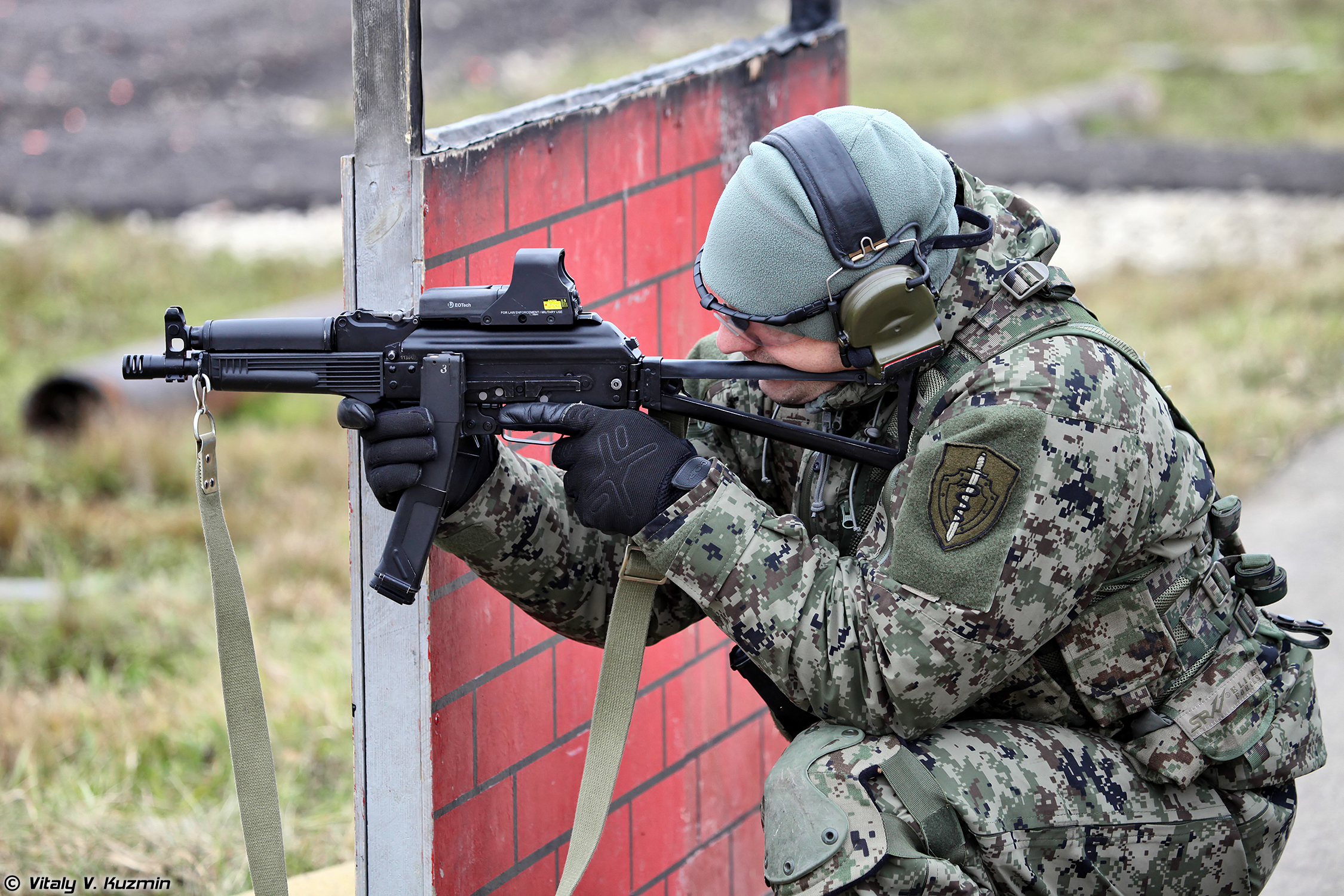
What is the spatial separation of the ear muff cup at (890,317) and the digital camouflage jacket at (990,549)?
0.35 ft

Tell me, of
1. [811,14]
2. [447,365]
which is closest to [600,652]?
[447,365]

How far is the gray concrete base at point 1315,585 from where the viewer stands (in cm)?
316

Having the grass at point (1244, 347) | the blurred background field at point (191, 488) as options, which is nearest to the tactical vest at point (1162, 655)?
the blurred background field at point (191, 488)

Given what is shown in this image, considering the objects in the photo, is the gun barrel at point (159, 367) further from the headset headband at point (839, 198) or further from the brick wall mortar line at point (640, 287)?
the headset headband at point (839, 198)

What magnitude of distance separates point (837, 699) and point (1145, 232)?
796cm

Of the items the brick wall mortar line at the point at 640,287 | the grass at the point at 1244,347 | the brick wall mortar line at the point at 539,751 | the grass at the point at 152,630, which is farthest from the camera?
the grass at the point at 1244,347

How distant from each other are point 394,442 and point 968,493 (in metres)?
0.88

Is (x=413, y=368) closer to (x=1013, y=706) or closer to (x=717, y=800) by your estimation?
(x=1013, y=706)

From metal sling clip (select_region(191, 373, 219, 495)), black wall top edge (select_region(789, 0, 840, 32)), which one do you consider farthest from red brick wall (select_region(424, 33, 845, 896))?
metal sling clip (select_region(191, 373, 219, 495))

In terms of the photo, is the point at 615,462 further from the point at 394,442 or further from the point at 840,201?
the point at 840,201

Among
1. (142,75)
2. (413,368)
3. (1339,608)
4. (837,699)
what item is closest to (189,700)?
(413,368)

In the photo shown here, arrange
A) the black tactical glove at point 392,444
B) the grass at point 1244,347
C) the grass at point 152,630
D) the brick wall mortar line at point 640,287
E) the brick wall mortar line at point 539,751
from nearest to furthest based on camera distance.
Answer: the black tactical glove at point 392,444 → the brick wall mortar line at point 539,751 → the brick wall mortar line at point 640,287 → the grass at point 152,630 → the grass at point 1244,347

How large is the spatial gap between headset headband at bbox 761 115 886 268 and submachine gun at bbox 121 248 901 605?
0.72ft

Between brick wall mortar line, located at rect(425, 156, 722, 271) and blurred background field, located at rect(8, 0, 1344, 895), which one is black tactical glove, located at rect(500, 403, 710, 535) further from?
blurred background field, located at rect(8, 0, 1344, 895)
